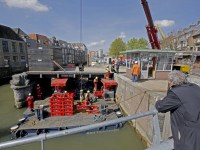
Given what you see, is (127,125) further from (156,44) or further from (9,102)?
(9,102)

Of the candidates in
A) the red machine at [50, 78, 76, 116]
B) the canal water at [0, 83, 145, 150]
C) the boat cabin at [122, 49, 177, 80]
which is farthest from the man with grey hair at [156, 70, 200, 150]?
the boat cabin at [122, 49, 177, 80]

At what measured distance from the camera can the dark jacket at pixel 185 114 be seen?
145 cm

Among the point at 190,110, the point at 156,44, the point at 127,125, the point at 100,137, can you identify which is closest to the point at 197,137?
the point at 190,110

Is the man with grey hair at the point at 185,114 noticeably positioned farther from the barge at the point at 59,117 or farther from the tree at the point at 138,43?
the tree at the point at 138,43

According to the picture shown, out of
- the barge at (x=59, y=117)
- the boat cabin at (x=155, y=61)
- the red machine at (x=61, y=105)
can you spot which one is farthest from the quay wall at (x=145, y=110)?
the red machine at (x=61, y=105)

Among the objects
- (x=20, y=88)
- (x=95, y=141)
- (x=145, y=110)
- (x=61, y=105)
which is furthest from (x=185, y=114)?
(x=20, y=88)

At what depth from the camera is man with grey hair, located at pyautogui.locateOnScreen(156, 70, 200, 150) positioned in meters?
1.45

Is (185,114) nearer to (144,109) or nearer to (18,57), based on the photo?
(144,109)

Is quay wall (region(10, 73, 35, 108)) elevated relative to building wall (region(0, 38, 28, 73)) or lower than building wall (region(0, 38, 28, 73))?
lower

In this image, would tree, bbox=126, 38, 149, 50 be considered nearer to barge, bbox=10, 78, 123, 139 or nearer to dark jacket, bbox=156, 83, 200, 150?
barge, bbox=10, 78, 123, 139

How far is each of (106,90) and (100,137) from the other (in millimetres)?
5962

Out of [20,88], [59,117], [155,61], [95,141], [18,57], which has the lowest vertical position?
[95,141]

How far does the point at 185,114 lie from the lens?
152cm

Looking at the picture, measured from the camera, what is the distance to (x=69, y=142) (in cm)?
776
